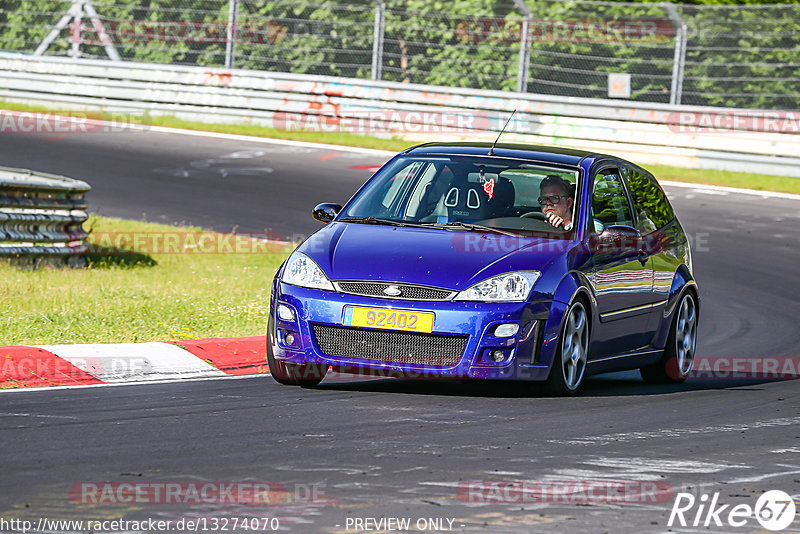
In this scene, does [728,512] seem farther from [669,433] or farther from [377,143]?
[377,143]

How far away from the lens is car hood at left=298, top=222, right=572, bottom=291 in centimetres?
835

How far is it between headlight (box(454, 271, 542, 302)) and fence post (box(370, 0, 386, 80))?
1658 cm

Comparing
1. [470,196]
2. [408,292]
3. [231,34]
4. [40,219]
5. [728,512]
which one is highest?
[231,34]

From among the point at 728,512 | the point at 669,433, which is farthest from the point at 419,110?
the point at 728,512

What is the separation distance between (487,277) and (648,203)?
2532mm

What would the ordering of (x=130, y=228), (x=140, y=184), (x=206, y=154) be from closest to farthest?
(x=130, y=228) → (x=140, y=184) → (x=206, y=154)

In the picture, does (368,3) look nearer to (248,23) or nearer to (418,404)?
(248,23)

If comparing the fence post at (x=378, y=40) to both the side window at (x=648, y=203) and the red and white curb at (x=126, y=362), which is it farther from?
the red and white curb at (x=126, y=362)

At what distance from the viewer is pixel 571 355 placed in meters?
8.80

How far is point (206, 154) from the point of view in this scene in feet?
74.7

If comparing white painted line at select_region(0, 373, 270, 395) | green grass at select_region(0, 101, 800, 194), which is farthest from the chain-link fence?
white painted line at select_region(0, 373, 270, 395)

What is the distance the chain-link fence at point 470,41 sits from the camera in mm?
22141

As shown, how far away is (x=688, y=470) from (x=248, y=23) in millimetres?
19852

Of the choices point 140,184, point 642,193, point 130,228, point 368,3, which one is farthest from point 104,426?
point 368,3
